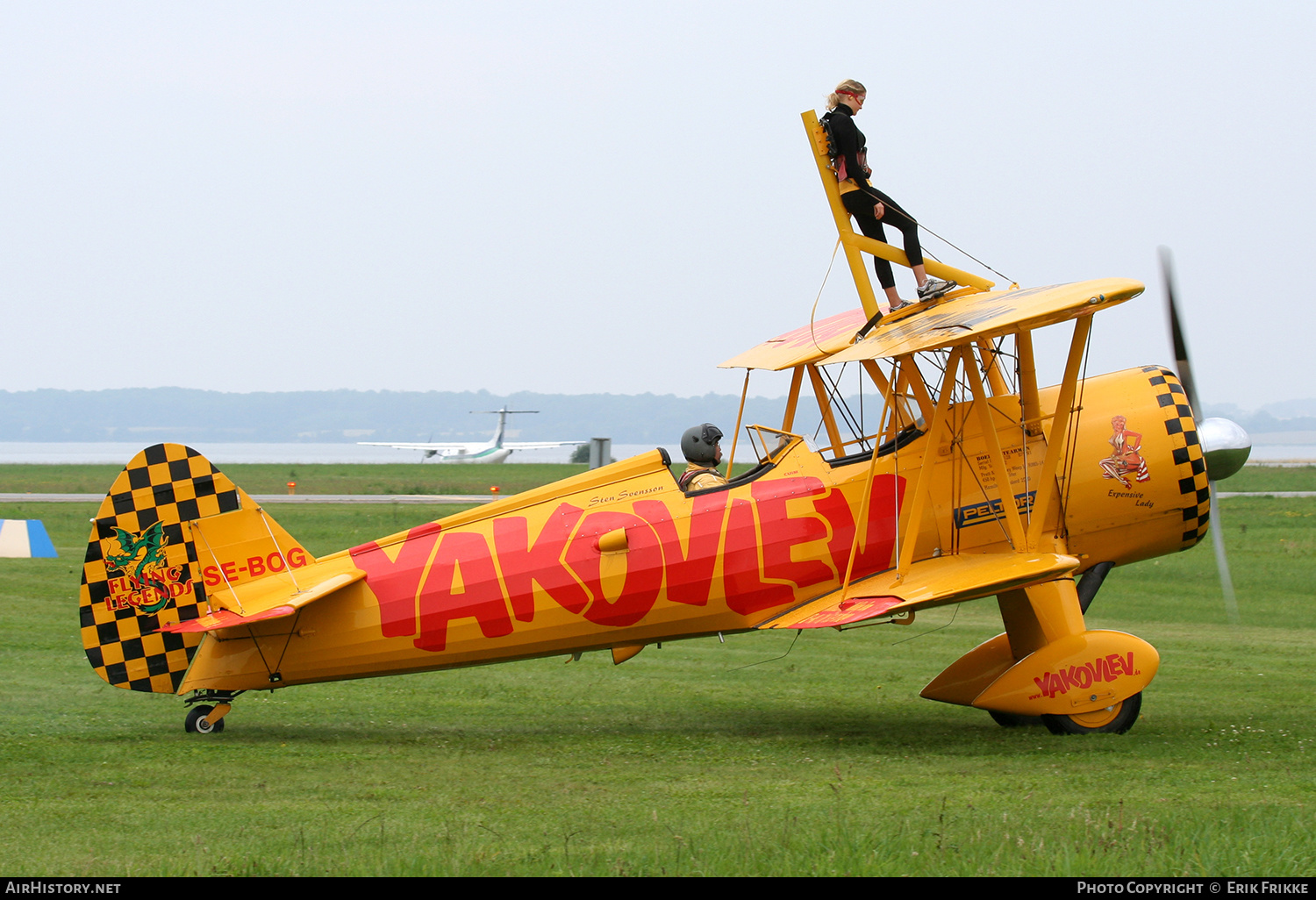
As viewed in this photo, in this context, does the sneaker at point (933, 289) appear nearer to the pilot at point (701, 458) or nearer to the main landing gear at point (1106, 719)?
the pilot at point (701, 458)

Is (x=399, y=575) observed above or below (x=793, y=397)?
below

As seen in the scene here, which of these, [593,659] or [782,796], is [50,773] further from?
[593,659]

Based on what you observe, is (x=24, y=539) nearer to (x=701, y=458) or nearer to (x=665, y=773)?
(x=701, y=458)

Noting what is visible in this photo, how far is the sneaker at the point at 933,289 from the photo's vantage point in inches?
344

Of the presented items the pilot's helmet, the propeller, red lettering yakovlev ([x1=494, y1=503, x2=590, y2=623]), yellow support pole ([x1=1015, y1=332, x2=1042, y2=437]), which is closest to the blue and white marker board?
red lettering yakovlev ([x1=494, y1=503, x2=590, y2=623])

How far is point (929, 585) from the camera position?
7926 millimetres

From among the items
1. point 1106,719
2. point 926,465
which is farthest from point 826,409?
point 1106,719

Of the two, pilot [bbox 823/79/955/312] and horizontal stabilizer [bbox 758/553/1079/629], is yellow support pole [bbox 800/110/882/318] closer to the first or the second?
pilot [bbox 823/79/955/312]

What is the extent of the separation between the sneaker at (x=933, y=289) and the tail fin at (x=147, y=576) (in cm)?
533

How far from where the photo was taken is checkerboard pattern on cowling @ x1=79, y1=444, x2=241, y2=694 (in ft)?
28.6

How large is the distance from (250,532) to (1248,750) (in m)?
7.45

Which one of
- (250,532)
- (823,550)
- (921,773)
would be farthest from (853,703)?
(250,532)

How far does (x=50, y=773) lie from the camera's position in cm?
739

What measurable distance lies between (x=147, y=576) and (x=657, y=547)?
389 cm
